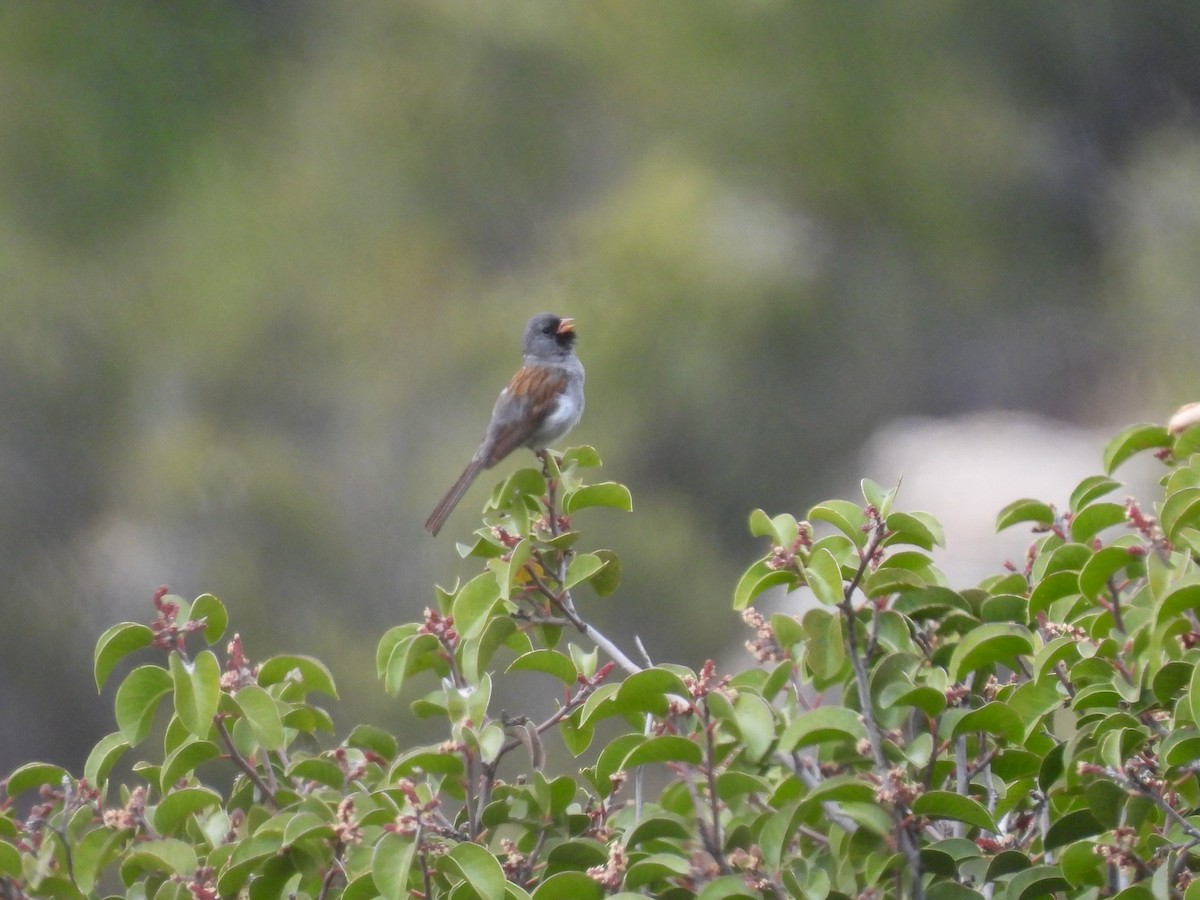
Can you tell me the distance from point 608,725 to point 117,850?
23.9 feet

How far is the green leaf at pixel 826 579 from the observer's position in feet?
4.29

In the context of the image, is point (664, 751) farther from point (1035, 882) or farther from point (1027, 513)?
point (1027, 513)

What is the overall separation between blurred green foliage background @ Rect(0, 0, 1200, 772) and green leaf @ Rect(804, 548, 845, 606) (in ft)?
22.7

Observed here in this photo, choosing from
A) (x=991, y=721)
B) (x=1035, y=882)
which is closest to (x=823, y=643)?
(x=991, y=721)

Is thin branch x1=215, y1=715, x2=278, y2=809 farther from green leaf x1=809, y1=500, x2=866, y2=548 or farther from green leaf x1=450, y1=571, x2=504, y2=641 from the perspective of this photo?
green leaf x1=809, y1=500, x2=866, y2=548

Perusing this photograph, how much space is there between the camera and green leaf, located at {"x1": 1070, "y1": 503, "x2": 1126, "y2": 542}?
1.44m

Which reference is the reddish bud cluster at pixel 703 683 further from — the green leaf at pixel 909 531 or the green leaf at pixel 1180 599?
the green leaf at pixel 1180 599

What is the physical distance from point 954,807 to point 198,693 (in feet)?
2.34

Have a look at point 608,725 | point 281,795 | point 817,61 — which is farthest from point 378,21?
point 281,795

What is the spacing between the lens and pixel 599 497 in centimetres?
167

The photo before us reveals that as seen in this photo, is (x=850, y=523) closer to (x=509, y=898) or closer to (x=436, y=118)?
(x=509, y=898)

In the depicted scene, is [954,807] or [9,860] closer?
[954,807]

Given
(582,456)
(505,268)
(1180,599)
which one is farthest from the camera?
(505,268)

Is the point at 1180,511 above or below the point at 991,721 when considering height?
above
